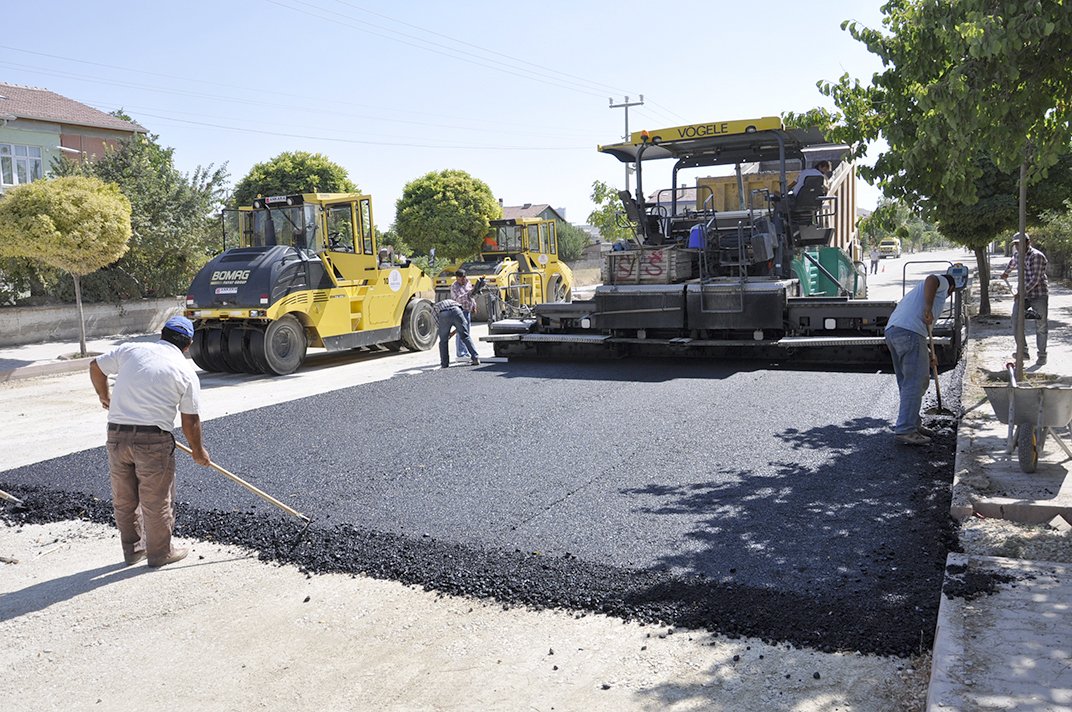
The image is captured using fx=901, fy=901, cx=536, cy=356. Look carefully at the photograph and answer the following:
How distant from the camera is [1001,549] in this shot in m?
4.23

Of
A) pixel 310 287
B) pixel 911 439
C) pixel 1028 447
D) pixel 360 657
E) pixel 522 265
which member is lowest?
pixel 360 657

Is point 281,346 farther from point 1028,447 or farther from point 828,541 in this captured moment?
point 1028,447

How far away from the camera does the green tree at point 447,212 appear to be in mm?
29062

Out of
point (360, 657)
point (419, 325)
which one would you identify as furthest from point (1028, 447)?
point (419, 325)

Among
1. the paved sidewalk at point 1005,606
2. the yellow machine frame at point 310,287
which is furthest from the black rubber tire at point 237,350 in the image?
the paved sidewalk at point 1005,606

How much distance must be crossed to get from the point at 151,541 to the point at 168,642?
1012mm

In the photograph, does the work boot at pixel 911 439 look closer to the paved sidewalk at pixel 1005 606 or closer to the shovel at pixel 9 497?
the paved sidewalk at pixel 1005 606

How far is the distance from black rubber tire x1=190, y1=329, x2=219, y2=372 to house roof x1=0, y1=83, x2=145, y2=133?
53.5 feet

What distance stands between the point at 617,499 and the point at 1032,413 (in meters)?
2.40

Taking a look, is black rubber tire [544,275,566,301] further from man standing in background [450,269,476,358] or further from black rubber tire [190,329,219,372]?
black rubber tire [190,329,219,372]

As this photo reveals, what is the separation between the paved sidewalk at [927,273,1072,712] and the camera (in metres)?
2.79

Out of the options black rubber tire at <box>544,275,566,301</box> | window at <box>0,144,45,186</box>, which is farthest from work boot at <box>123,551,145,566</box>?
window at <box>0,144,45,186</box>

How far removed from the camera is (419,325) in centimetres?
1508

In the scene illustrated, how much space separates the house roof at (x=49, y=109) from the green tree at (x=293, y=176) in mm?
4071
